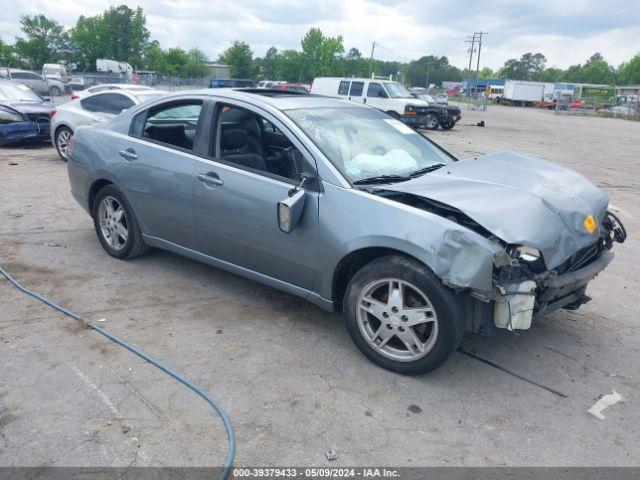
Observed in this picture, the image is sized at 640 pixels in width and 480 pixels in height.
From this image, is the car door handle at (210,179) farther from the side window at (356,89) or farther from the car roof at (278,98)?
the side window at (356,89)

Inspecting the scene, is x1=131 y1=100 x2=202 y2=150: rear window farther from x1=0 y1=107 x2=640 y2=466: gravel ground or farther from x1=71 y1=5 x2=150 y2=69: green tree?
x1=71 y1=5 x2=150 y2=69: green tree

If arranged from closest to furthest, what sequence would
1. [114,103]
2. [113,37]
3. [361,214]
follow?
[361,214]
[114,103]
[113,37]

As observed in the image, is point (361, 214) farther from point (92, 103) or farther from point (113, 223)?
point (92, 103)

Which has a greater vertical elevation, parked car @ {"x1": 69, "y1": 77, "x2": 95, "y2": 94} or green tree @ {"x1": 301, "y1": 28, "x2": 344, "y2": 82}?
green tree @ {"x1": 301, "y1": 28, "x2": 344, "y2": 82}

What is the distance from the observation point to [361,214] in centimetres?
352

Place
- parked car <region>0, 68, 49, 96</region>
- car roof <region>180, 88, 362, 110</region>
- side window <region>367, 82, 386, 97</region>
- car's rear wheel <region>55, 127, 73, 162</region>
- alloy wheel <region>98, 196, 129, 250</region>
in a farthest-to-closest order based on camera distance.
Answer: parked car <region>0, 68, 49, 96</region> < side window <region>367, 82, 386, 97</region> < car's rear wheel <region>55, 127, 73, 162</region> < alloy wheel <region>98, 196, 129, 250</region> < car roof <region>180, 88, 362, 110</region>

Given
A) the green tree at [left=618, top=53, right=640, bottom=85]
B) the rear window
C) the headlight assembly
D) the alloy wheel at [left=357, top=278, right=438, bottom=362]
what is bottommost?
the alloy wheel at [left=357, top=278, right=438, bottom=362]

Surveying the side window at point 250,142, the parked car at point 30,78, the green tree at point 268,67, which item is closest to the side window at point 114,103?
the side window at point 250,142

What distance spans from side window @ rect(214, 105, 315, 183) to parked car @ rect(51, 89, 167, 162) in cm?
630

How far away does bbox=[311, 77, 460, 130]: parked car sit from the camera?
842 inches

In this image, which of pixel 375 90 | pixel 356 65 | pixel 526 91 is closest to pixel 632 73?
pixel 526 91

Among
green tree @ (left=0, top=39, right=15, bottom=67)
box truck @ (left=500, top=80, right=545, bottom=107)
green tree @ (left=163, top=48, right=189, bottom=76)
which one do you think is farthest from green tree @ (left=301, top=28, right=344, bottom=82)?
green tree @ (left=0, top=39, right=15, bottom=67)

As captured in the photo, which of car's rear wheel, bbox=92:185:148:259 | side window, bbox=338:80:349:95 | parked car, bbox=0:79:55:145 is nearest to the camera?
car's rear wheel, bbox=92:185:148:259

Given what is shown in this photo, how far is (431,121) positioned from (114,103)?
49.6 feet
